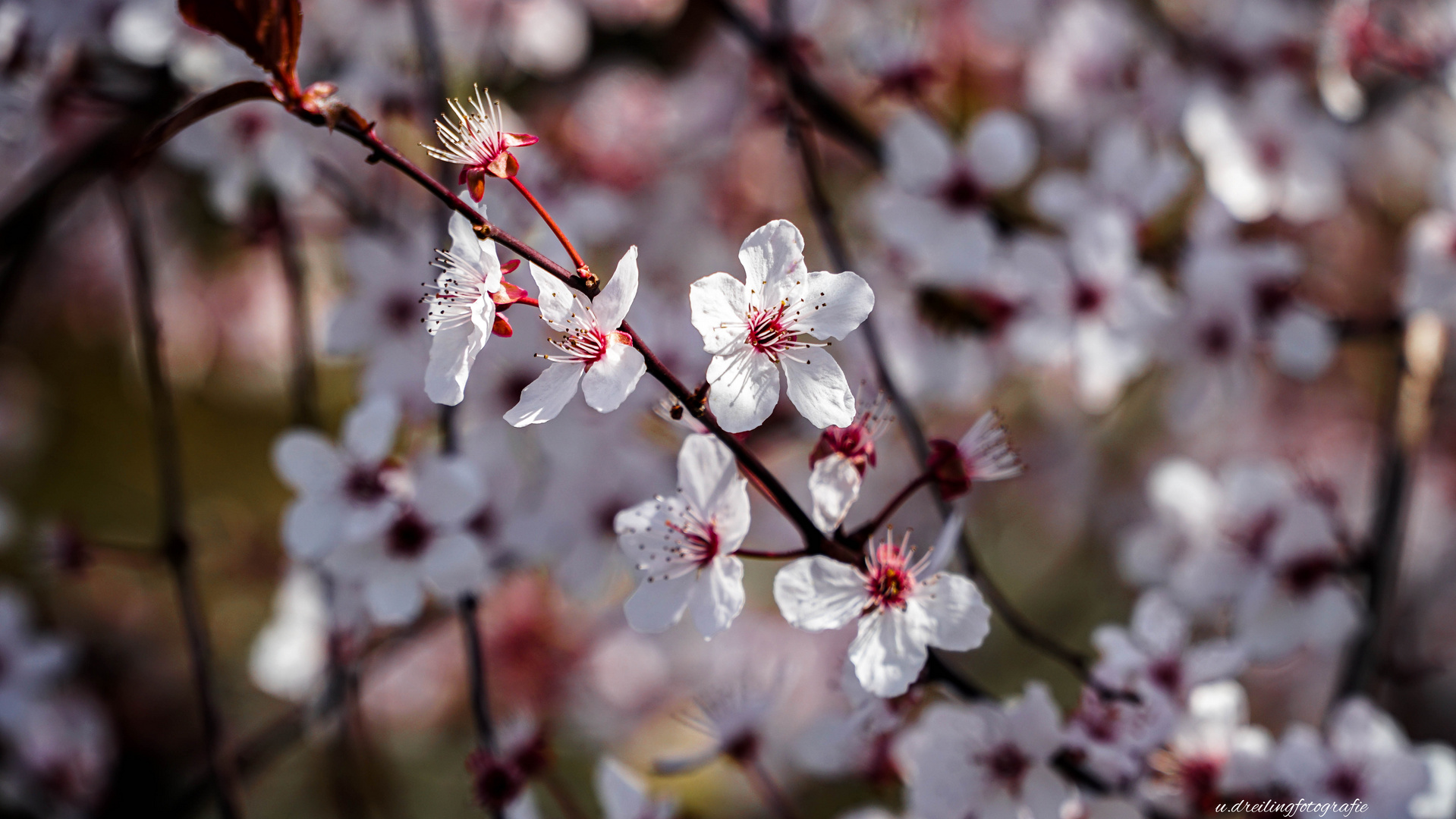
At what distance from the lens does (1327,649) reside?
122cm

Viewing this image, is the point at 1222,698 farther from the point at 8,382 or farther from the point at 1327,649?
the point at 8,382

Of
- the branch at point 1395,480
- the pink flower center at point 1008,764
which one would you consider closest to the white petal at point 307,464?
the pink flower center at point 1008,764

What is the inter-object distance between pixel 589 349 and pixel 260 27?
0.29 m

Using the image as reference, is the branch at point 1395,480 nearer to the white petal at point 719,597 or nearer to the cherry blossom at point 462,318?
the white petal at point 719,597

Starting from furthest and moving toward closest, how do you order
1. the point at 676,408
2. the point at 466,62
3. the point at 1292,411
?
the point at 1292,411 < the point at 466,62 < the point at 676,408

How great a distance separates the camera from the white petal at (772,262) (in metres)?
0.71

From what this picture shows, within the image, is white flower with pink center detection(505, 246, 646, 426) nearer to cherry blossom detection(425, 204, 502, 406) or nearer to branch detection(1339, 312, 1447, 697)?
cherry blossom detection(425, 204, 502, 406)

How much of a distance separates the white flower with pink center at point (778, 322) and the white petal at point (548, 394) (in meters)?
0.10

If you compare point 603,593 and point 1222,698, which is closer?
point 1222,698

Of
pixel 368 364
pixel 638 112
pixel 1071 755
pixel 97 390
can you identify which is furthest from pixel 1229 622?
pixel 97 390

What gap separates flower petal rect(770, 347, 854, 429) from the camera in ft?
2.28

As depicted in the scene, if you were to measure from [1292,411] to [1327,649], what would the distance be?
1.55m

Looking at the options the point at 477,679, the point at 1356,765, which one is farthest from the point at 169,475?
the point at 1356,765

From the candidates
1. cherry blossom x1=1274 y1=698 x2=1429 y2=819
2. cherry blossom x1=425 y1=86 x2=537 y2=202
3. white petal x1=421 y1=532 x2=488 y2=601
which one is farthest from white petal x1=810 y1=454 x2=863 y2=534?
cherry blossom x1=1274 y1=698 x2=1429 y2=819
